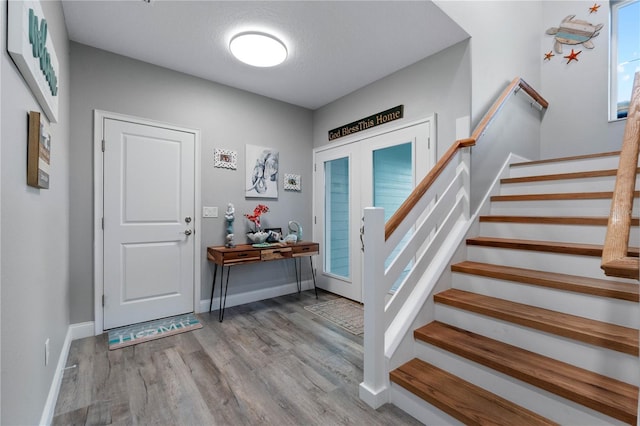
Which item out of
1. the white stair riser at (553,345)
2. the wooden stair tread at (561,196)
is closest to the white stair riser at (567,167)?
the wooden stair tread at (561,196)

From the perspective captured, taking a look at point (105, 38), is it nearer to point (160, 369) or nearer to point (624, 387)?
point (160, 369)

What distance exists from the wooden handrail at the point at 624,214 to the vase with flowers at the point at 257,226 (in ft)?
9.66

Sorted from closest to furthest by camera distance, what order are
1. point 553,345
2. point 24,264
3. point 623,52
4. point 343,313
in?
point 24,264, point 553,345, point 343,313, point 623,52

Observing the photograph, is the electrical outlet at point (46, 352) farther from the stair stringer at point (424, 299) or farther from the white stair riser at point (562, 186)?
the white stair riser at point (562, 186)

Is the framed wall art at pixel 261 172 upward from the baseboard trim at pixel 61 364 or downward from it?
upward

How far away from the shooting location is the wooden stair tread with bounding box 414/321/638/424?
1.15 meters

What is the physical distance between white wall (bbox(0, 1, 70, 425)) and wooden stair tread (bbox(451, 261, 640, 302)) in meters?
2.37

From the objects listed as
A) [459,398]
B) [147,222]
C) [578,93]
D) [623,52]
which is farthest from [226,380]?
[623,52]

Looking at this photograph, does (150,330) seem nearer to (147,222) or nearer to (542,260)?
(147,222)

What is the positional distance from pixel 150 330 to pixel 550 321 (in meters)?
3.11

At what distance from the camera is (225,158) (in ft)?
11.1

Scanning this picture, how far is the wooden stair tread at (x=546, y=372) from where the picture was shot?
115 cm

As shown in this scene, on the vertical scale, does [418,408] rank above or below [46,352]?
below

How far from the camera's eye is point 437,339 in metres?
1.70
